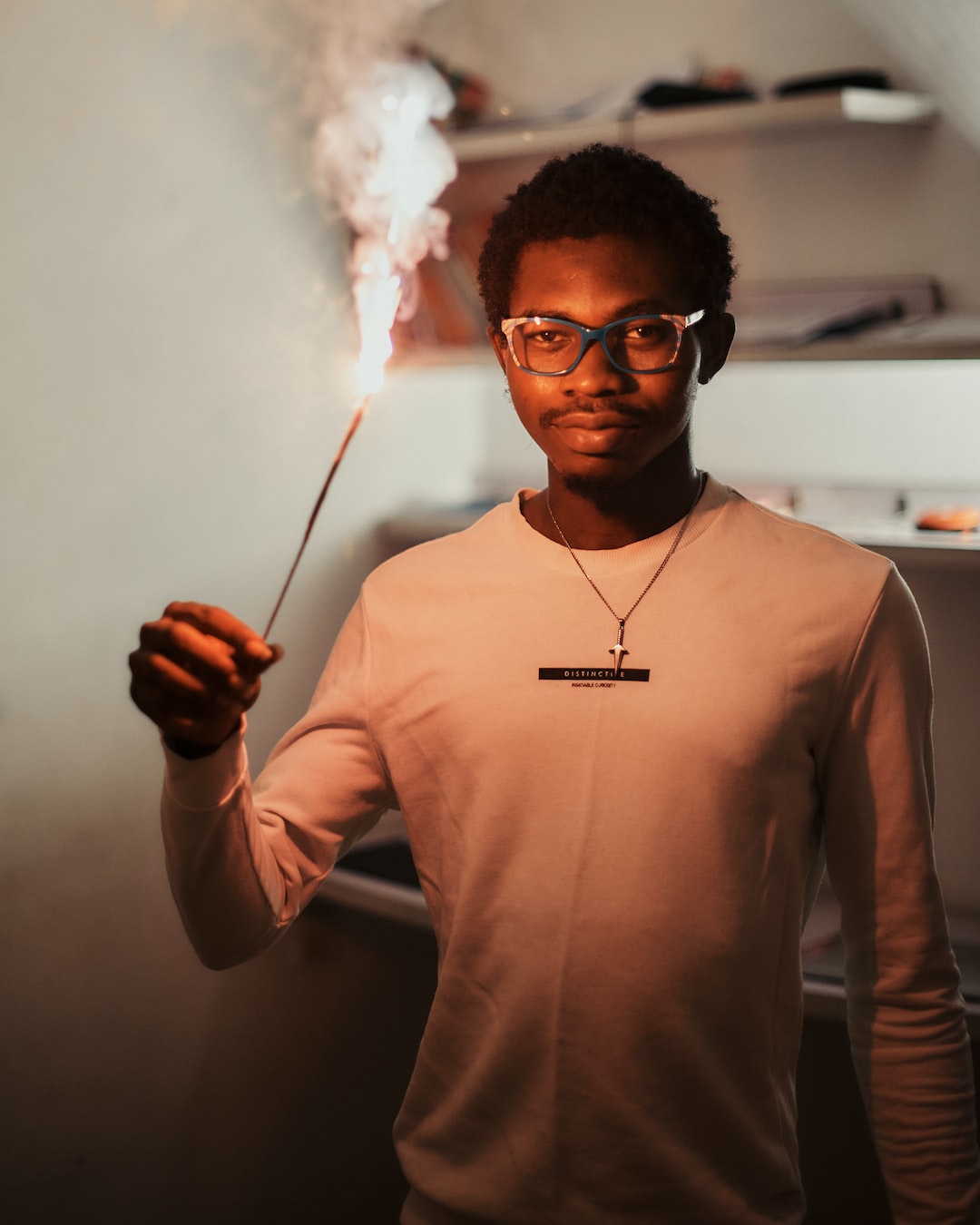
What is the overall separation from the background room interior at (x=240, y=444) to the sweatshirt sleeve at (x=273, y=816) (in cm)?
99

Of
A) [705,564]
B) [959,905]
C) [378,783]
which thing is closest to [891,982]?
[705,564]

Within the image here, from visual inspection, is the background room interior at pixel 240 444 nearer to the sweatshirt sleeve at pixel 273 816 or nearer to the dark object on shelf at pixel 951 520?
the dark object on shelf at pixel 951 520

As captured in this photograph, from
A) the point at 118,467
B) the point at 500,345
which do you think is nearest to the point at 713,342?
the point at 500,345

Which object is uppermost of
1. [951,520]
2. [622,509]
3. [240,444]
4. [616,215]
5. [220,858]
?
[951,520]

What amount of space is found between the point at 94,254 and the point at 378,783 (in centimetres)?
128

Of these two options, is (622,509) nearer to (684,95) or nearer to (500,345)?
(500,345)

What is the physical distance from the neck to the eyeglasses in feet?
0.36

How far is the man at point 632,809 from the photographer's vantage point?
94 cm

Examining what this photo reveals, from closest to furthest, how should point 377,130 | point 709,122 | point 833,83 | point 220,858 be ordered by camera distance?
point 220,858 → point 833,83 → point 709,122 → point 377,130

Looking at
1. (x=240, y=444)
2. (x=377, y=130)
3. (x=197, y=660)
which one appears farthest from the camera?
(x=377, y=130)

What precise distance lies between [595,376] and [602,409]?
0.03 m

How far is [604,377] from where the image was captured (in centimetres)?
98

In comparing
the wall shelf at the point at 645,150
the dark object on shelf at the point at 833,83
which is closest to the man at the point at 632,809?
the wall shelf at the point at 645,150

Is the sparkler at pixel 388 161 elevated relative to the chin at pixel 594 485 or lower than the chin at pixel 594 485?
elevated
